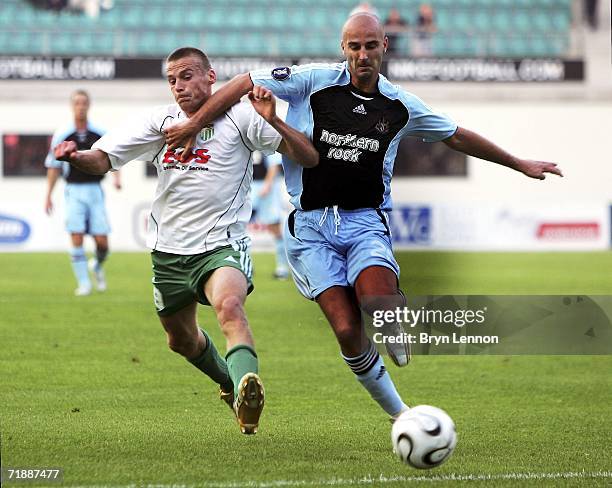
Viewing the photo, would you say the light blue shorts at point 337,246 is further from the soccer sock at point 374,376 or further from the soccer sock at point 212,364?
the soccer sock at point 212,364

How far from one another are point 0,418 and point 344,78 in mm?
2797

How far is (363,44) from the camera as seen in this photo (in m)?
5.86

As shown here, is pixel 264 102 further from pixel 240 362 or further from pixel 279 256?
pixel 279 256

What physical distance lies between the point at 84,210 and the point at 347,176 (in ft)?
29.3

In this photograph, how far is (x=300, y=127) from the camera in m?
6.06

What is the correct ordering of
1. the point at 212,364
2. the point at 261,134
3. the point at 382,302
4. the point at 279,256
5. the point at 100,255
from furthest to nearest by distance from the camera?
the point at 279,256
the point at 100,255
the point at 212,364
the point at 261,134
the point at 382,302

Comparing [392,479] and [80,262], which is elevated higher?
[392,479]

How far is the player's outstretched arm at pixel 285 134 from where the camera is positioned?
5.49 meters

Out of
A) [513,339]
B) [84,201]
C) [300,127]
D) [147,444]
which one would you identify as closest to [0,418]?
[147,444]

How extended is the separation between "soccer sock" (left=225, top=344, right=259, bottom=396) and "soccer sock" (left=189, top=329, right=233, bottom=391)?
1264mm

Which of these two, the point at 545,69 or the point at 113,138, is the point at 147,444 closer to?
the point at 113,138

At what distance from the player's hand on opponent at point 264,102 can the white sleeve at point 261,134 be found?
0.39 meters

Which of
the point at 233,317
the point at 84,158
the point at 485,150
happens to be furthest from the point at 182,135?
the point at 485,150

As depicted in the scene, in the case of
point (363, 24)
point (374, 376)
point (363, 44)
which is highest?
point (363, 24)
